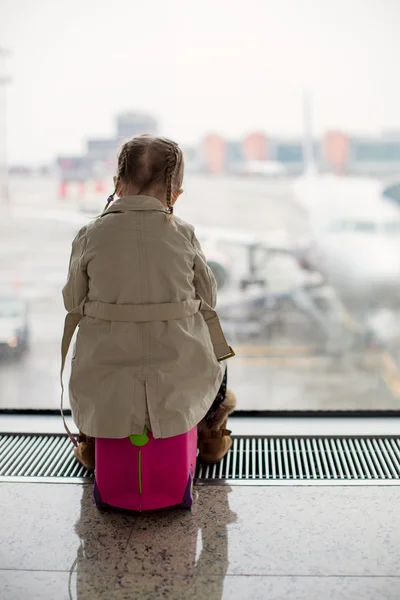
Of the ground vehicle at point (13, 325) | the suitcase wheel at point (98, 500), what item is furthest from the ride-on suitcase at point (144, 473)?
the ground vehicle at point (13, 325)

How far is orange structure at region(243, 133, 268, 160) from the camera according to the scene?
2.73 meters

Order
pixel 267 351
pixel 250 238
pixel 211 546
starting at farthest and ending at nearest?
pixel 267 351 < pixel 250 238 < pixel 211 546

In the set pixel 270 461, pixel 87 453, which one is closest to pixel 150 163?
pixel 87 453

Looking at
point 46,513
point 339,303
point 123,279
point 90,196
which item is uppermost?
point 90,196

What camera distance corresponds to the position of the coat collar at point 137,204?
1.74m

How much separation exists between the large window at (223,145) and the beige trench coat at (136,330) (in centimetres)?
88

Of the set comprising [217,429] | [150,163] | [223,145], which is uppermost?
[223,145]

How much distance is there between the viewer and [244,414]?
2.53 metres

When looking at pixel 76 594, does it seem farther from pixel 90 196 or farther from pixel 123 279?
pixel 90 196

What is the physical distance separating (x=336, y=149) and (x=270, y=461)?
4.44 feet

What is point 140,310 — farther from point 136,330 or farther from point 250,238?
point 250,238

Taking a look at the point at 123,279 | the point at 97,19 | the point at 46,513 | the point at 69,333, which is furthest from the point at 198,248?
the point at 97,19

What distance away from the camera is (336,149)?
278 cm

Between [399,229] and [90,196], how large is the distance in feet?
4.36
